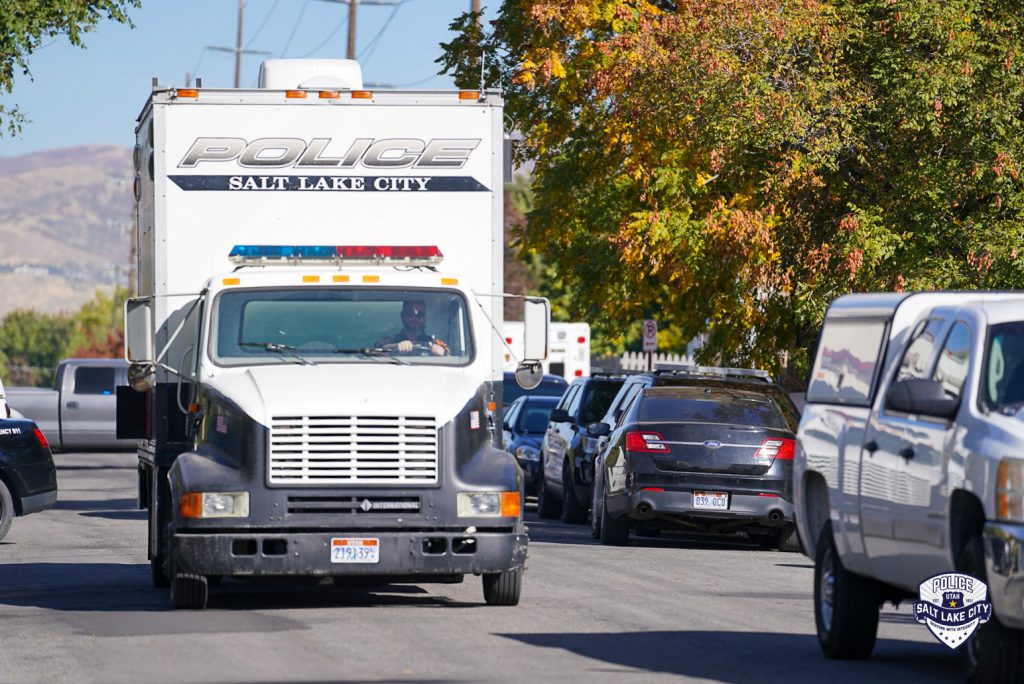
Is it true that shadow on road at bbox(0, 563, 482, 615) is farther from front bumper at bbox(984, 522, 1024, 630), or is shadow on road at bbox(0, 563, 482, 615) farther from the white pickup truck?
front bumper at bbox(984, 522, 1024, 630)

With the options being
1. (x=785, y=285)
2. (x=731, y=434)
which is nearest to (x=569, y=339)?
(x=785, y=285)

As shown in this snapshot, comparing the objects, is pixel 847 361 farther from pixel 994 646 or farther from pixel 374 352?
pixel 374 352

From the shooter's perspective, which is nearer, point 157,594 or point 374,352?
point 374,352

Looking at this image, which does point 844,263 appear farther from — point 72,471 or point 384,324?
point 72,471

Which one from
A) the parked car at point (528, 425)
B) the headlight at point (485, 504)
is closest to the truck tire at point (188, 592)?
the headlight at point (485, 504)

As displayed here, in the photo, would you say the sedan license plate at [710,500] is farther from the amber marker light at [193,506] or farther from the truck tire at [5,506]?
the amber marker light at [193,506]

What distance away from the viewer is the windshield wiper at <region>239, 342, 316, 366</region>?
547 inches

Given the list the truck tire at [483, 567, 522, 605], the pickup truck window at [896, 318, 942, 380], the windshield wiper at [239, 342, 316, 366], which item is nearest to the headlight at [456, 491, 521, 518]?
the truck tire at [483, 567, 522, 605]

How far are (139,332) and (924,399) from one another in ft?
21.6

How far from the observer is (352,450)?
13.2 m

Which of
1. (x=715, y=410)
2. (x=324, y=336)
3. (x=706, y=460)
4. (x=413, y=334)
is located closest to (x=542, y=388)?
(x=715, y=410)

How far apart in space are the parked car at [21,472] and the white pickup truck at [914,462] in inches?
422

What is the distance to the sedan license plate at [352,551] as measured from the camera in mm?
12953

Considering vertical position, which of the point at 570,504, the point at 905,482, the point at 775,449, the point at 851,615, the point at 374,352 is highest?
the point at 374,352
